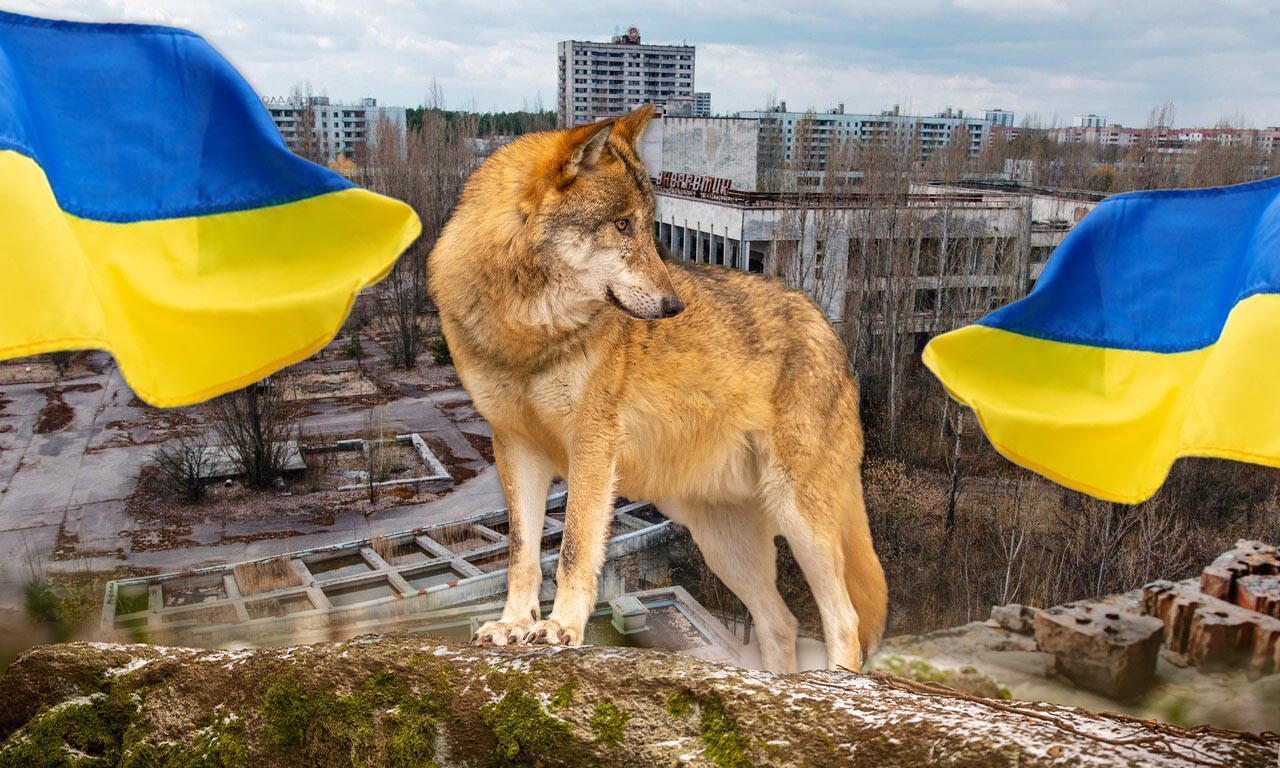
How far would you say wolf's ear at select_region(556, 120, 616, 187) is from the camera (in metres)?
3.59

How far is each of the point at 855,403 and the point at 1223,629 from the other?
96.4 inches

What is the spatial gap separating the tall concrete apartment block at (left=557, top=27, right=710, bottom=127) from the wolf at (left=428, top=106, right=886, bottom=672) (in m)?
31.4

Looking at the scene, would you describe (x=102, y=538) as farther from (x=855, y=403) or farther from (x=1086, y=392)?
(x=1086, y=392)

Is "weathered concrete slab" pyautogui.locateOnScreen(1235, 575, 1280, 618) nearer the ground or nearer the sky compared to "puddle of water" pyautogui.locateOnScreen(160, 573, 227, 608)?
nearer the sky

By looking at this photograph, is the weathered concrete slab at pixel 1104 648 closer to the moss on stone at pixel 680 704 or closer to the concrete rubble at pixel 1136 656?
the concrete rubble at pixel 1136 656

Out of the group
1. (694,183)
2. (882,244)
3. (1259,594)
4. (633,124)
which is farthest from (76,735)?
(694,183)

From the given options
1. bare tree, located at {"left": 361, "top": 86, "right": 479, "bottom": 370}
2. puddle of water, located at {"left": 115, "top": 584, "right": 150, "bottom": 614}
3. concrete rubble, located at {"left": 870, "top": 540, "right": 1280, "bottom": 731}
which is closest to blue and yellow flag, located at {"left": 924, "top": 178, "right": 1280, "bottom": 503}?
concrete rubble, located at {"left": 870, "top": 540, "right": 1280, "bottom": 731}

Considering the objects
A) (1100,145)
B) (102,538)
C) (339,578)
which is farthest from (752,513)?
(1100,145)

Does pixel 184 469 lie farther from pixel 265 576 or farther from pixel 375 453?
pixel 265 576

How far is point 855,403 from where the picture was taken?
4.77 m

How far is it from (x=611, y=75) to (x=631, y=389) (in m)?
36.5

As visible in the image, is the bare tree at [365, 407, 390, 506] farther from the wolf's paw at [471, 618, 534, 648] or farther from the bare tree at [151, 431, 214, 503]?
the wolf's paw at [471, 618, 534, 648]

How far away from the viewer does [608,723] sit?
296 cm

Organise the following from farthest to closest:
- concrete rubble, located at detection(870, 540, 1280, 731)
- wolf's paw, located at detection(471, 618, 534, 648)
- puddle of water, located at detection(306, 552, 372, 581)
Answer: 1. puddle of water, located at detection(306, 552, 372, 581)
2. concrete rubble, located at detection(870, 540, 1280, 731)
3. wolf's paw, located at detection(471, 618, 534, 648)
